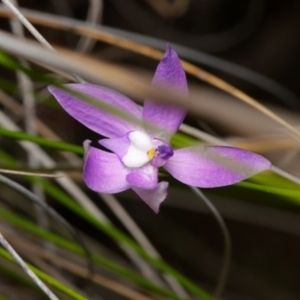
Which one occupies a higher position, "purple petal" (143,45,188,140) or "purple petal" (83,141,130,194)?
"purple petal" (143,45,188,140)

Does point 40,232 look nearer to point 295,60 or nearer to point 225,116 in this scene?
point 225,116

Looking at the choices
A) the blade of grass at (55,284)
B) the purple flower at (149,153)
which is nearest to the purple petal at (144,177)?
the purple flower at (149,153)

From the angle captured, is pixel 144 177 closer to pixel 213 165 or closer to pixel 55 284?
pixel 213 165

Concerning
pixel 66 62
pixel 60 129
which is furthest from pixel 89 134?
pixel 66 62

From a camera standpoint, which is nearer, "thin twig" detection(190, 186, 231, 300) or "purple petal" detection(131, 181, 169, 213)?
"purple petal" detection(131, 181, 169, 213)

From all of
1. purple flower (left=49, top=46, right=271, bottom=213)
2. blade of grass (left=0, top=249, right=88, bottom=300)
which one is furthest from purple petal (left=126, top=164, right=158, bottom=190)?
blade of grass (left=0, top=249, right=88, bottom=300)

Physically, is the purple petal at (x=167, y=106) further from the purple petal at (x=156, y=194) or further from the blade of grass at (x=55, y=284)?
the blade of grass at (x=55, y=284)

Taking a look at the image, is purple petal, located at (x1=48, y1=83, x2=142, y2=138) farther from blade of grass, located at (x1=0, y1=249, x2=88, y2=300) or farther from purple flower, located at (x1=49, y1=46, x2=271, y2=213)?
blade of grass, located at (x1=0, y1=249, x2=88, y2=300)

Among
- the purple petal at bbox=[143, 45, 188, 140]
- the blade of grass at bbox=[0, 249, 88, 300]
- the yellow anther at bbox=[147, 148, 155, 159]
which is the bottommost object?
the blade of grass at bbox=[0, 249, 88, 300]
